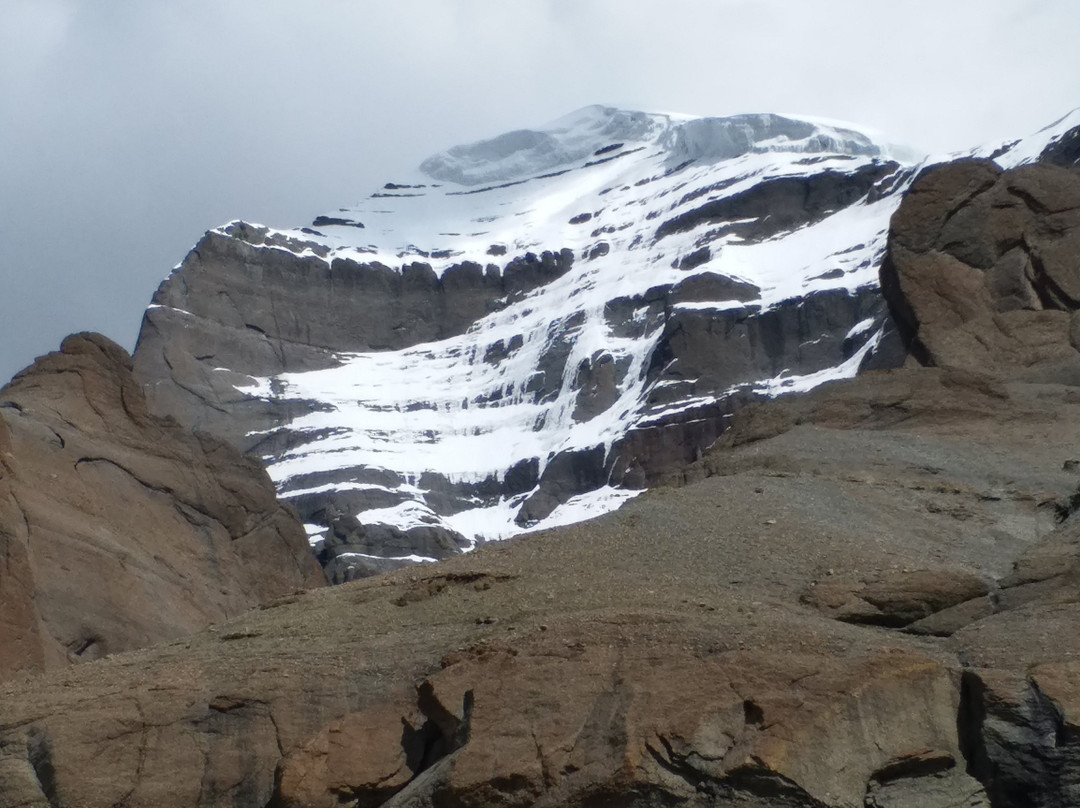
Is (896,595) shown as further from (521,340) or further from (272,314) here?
(272,314)

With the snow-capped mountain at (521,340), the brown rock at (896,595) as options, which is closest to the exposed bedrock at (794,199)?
the snow-capped mountain at (521,340)

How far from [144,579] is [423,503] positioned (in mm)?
99779

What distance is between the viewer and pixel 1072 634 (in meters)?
19.6

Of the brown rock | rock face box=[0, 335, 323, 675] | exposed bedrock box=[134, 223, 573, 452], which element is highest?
exposed bedrock box=[134, 223, 573, 452]

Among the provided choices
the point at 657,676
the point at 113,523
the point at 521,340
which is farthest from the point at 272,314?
the point at 657,676

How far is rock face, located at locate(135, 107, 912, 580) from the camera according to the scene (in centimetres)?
13362

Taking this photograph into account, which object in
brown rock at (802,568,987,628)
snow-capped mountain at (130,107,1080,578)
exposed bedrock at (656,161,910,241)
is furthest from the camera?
exposed bedrock at (656,161,910,241)

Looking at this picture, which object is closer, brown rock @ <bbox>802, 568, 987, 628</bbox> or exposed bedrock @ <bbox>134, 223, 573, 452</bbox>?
brown rock @ <bbox>802, 568, 987, 628</bbox>

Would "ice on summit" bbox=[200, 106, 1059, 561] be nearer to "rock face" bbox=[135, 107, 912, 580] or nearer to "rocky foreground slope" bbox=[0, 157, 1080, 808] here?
"rock face" bbox=[135, 107, 912, 580]

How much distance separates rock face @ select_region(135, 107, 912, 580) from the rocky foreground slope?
262ft

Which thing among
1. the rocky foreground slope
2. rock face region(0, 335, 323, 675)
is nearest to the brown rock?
the rocky foreground slope

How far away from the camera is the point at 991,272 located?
42.1 metres

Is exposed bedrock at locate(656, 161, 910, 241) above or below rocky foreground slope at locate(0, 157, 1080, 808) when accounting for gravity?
above

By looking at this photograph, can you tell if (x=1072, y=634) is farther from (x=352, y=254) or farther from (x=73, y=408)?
(x=352, y=254)
